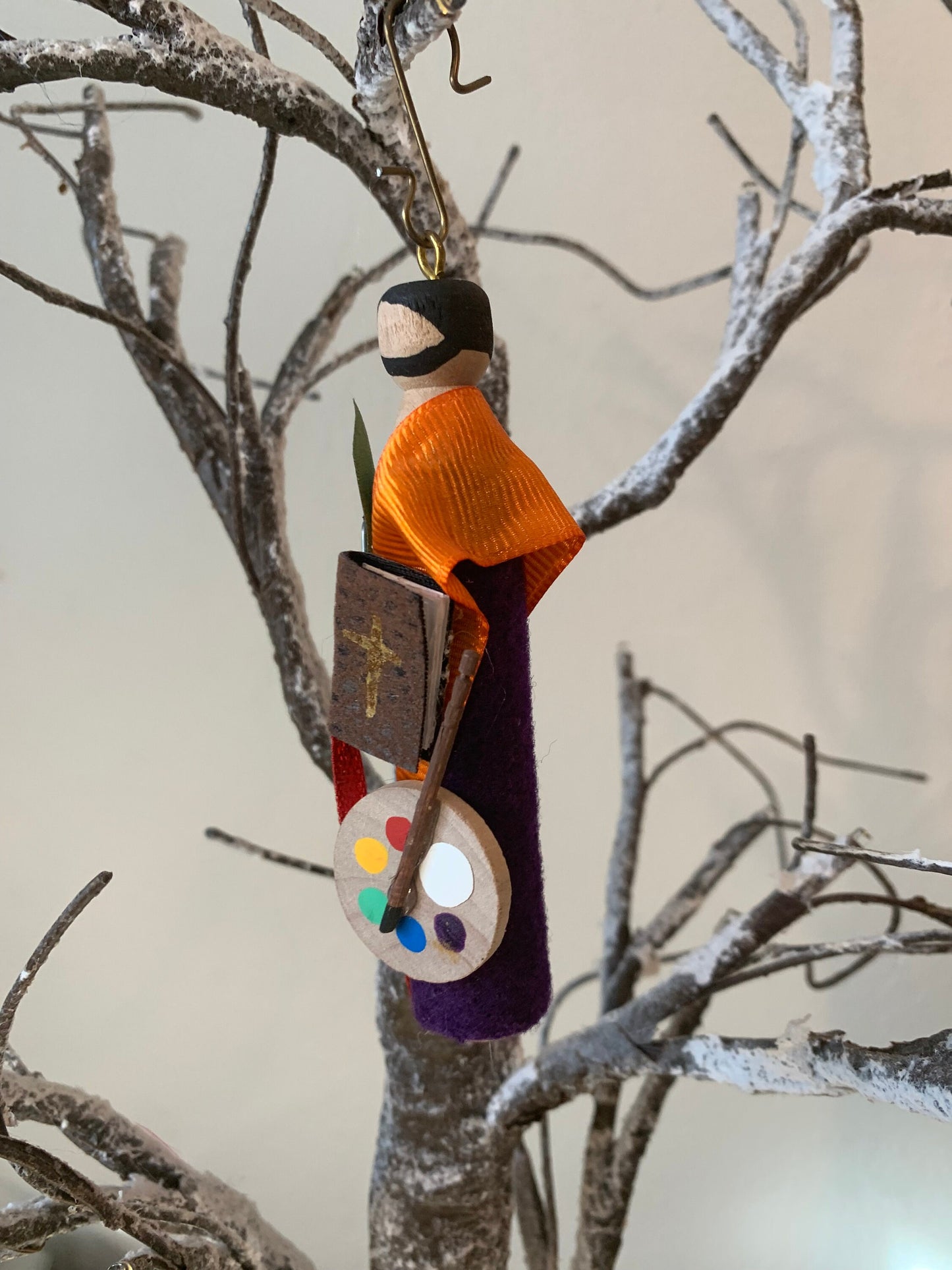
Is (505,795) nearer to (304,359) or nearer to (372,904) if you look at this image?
(372,904)

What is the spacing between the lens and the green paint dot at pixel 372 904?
15.7 inches

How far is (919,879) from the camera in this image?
1078mm

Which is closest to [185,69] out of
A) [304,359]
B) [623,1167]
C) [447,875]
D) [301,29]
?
[301,29]

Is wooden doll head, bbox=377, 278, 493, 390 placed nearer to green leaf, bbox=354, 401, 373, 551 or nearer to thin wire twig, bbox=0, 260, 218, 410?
green leaf, bbox=354, 401, 373, 551

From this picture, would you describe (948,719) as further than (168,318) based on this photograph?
Yes

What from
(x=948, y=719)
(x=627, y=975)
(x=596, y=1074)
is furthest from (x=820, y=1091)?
(x=948, y=719)

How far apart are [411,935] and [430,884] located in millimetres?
26

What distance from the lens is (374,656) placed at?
38 cm

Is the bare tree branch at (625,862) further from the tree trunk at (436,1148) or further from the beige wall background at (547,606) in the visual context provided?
the beige wall background at (547,606)

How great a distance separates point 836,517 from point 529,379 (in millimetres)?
343

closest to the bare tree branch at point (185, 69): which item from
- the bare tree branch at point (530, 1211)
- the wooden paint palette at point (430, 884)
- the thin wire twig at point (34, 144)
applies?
the thin wire twig at point (34, 144)

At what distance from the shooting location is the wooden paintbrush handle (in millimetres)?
371

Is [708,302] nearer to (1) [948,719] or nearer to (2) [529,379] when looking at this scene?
(2) [529,379]

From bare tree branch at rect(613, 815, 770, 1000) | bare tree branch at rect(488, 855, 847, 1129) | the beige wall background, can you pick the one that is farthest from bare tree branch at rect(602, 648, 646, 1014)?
the beige wall background
